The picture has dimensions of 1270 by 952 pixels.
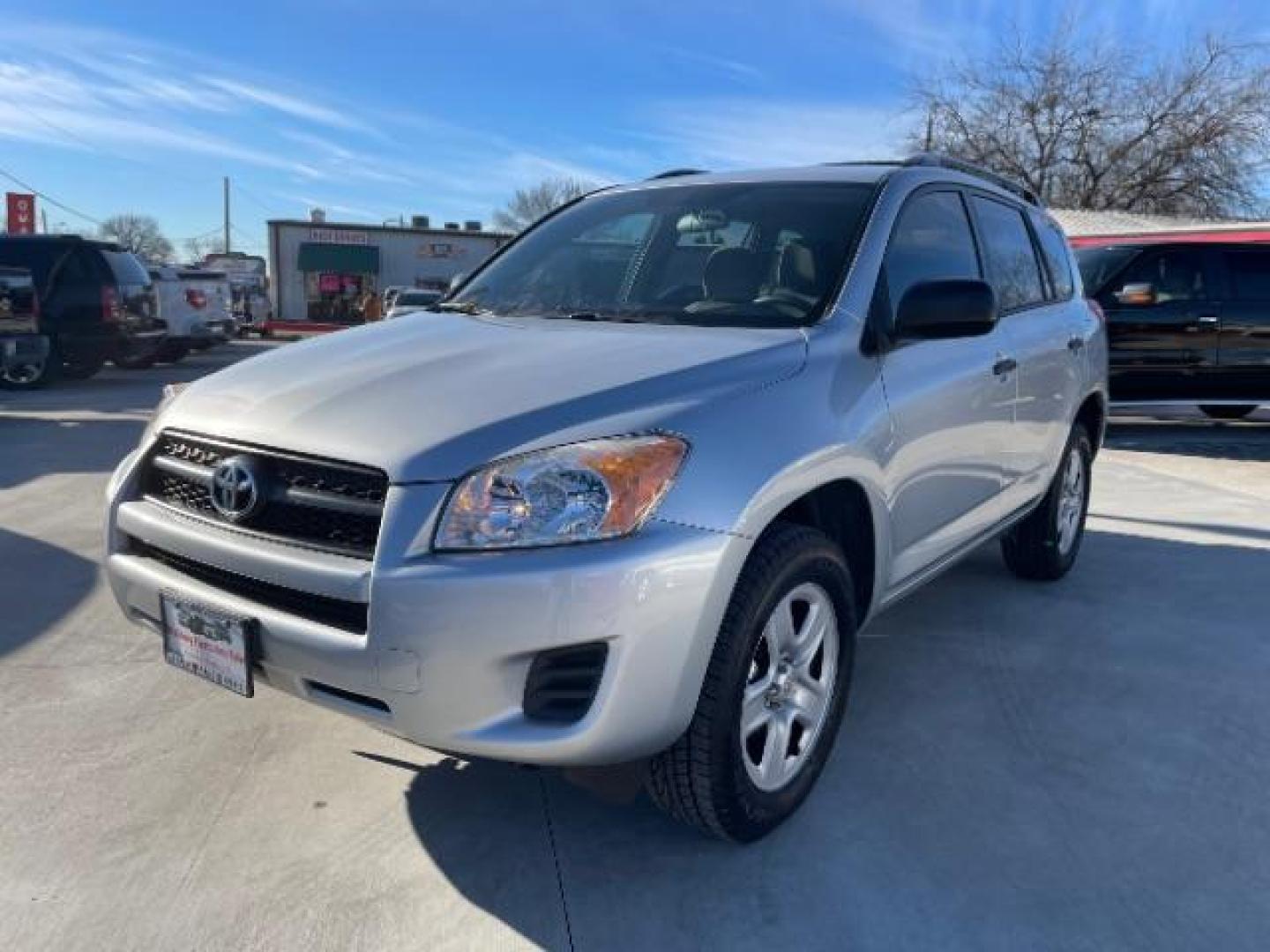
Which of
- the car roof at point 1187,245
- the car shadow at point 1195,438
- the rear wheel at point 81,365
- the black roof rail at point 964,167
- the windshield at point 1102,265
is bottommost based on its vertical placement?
the rear wheel at point 81,365

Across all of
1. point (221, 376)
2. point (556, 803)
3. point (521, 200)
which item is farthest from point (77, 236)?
point (521, 200)

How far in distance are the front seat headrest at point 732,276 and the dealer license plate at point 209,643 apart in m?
1.71

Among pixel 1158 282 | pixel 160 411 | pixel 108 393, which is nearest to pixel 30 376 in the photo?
pixel 108 393

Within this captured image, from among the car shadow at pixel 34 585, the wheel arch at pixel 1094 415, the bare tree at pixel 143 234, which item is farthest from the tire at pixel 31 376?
the bare tree at pixel 143 234

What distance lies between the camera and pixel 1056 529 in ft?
16.2

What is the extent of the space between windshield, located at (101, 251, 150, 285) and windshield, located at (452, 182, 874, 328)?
1135 centimetres

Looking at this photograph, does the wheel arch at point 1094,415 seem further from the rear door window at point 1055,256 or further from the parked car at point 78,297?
the parked car at point 78,297

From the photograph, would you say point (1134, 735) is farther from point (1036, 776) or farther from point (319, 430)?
point (319, 430)

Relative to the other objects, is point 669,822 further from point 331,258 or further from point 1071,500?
point 331,258

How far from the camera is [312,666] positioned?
235 centimetres

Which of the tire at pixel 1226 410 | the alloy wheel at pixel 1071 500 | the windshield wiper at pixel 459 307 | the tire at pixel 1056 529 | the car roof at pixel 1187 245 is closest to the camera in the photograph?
the windshield wiper at pixel 459 307

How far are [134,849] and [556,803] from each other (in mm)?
1072

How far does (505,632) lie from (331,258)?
44089 millimetres

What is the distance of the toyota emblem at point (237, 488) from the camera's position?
249 cm
